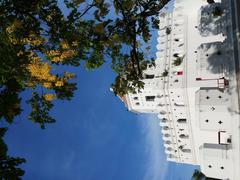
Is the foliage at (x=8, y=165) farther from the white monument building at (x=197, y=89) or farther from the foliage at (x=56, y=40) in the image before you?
the white monument building at (x=197, y=89)

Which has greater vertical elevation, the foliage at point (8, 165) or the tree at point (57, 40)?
the tree at point (57, 40)

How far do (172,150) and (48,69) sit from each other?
43740 millimetres

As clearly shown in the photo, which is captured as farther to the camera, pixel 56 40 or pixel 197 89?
pixel 197 89

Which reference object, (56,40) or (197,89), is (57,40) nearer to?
(56,40)

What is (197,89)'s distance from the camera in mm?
44781

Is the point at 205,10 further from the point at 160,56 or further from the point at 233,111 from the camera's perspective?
the point at 160,56

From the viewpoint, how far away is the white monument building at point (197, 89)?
24.5 metres

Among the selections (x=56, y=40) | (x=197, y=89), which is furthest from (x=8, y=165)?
(x=197, y=89)

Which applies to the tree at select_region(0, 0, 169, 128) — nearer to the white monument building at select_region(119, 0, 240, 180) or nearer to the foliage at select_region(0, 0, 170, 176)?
the foliage at select_region(0, 0, 170, 176)

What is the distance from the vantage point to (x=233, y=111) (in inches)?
944

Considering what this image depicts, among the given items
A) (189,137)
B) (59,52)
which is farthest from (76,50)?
(189,137)

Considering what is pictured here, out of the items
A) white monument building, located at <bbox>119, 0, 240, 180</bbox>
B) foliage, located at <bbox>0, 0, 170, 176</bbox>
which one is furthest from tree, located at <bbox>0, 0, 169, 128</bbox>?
white monument building, located at <bbox>119, 0, 240, 180</bbox>

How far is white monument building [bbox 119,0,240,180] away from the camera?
80.3 ft

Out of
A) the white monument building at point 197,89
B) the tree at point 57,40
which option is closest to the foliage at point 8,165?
the tree at point 57,40
